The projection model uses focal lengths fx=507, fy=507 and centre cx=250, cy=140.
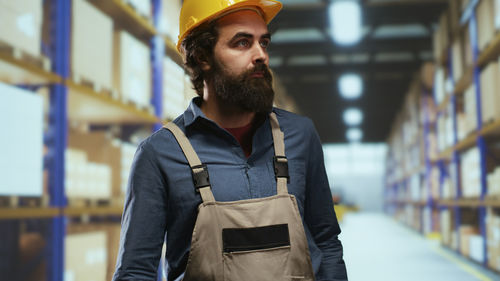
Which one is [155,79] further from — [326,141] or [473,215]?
[326,141]

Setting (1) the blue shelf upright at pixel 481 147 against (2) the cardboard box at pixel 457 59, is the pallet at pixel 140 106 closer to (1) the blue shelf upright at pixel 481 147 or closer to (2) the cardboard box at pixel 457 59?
(1) the blue shelf upright at pixel 481 147

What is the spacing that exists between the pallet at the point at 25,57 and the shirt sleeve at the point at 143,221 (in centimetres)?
160

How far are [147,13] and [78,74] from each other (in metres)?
1.31

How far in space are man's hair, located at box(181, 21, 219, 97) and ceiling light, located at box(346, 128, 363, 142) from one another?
92.8 ft

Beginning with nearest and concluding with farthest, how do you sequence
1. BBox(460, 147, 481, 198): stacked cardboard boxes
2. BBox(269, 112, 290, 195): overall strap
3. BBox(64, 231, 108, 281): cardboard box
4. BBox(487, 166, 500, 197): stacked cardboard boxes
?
BBox(269, 112, 290, 195): overall strap → BBox(64, 231, 108, 281): cardboard box → BBox(487, 166, 500, 197): stacked cardboard boxes → BBox(460, 147, 481, 198): stacked cardboard boxes

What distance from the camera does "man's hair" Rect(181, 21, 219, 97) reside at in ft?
5.91

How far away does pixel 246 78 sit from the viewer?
5.61 ft

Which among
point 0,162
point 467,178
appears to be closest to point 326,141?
point 467,178

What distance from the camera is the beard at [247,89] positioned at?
169 cm

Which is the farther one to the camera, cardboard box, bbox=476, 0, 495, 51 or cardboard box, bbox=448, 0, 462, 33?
cardboard box, bbox=448, 0, 462, 33

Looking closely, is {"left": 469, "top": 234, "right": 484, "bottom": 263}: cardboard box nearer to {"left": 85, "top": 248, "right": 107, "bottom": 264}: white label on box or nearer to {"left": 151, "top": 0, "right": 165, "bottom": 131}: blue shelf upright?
{"left": 151, "top": 0, "right": 165, "bottom": 131}: blue shelf upright

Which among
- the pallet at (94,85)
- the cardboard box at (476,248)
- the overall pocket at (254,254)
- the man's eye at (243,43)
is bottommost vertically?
the cardboard box at (476,248)

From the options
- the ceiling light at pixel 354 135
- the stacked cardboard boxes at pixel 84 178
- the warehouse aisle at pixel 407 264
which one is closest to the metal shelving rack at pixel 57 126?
the stacked cardboard boxes at pixel 84 178

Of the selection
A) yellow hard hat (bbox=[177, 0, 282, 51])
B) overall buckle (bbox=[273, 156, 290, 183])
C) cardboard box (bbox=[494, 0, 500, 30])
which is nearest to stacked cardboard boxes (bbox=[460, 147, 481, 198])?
cardboard box (bbox=[494, 0, 500, 30])
